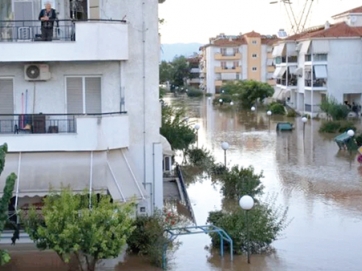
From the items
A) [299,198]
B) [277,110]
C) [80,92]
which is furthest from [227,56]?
[80,92]

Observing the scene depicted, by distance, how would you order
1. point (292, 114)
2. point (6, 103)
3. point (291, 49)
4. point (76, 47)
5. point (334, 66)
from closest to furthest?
point (76, 47) → point (6, 103) → point (334, 66) → point (292, 114) → point (291, 49)

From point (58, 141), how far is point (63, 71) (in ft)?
5.96

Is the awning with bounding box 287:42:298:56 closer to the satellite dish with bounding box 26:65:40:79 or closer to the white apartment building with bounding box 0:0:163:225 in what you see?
the white apartment building with bounding box 0:0:163:225

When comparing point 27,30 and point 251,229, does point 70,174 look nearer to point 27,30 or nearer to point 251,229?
point 27,30

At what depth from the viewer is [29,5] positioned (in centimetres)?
1870

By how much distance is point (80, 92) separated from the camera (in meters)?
18.5

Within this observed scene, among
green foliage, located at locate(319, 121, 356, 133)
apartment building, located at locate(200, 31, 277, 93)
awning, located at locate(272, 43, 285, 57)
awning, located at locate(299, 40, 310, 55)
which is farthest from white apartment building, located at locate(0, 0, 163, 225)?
apartment building, located at locate(200, 31, 277, 93)

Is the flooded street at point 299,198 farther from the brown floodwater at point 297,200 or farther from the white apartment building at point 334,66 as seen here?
the white apartment building at point 334,66

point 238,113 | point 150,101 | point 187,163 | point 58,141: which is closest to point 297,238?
point 150,101

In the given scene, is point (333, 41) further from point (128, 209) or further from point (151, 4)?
point (128, 209)

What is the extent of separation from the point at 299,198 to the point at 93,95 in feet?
34.7

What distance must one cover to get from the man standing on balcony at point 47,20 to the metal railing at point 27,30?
0.22 m

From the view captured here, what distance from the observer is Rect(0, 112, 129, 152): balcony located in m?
17.4

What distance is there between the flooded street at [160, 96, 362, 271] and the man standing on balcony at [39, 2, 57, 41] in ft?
19.2
